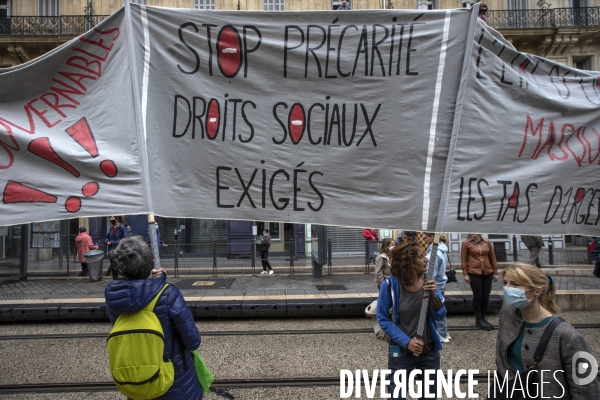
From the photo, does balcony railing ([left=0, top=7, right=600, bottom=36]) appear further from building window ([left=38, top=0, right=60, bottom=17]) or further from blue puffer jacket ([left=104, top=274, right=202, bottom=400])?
blue puffer jacket ([left=104, top=274, right=202, bottom=400])

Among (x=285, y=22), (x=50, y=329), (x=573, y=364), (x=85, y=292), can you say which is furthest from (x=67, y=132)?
(x=85, y=292)

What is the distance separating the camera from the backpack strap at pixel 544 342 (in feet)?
7.79

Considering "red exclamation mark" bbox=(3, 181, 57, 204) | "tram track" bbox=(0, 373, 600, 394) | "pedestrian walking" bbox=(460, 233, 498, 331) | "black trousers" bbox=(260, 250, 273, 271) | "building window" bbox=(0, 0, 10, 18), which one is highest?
"building window" bbox=(0, 0, 10, 18)

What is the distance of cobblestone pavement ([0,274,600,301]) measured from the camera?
32.4 ft

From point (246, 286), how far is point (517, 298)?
8930 mm

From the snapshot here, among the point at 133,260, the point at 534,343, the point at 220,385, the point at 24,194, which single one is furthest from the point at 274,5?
the point at 534,343

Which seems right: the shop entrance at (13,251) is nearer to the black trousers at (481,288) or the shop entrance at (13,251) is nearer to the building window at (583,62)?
the black trousers at (481,288)

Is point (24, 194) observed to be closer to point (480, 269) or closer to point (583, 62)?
point (480, 269)

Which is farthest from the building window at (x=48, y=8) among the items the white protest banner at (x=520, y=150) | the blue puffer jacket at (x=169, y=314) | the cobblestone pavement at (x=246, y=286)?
the white protest banner at (x=520, y=150)

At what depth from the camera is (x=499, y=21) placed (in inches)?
821

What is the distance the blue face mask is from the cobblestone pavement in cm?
740

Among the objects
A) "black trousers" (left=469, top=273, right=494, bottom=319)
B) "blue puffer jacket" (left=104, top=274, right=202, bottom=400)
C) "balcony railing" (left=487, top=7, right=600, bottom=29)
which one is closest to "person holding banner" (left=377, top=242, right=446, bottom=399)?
"blue puffer jacket" (left=104, top=274, right=202, bottom=400)

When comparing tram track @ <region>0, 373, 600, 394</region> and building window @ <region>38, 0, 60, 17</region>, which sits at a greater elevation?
building window @ <region>38, 0, 60, 17</region>

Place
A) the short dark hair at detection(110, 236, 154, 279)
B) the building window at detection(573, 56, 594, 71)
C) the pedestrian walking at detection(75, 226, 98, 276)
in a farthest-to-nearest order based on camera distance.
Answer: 1. the building window at detection(573, 56, 594, 71)
2. the pedestrian walking at detection(75, 226, 98, 276)
3. the short dark hair at detection(110, 236, 154, 279)
